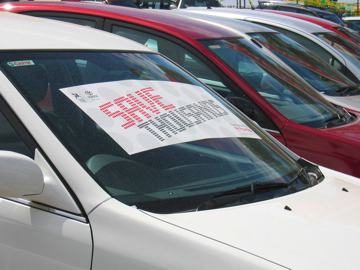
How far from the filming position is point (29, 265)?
7.85ft

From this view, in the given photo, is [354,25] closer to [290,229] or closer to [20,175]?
[290,229]

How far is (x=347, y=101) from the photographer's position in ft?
21.2

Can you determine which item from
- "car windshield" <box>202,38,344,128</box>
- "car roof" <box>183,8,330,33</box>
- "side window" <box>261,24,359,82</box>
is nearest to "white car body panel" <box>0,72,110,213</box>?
"car windshield" <box>202,38,344,128</box>

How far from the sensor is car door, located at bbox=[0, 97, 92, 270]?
2.32 metres

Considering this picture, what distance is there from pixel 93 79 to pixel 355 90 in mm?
4555

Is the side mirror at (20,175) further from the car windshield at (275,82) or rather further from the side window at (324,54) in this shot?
the side window at (324,54)

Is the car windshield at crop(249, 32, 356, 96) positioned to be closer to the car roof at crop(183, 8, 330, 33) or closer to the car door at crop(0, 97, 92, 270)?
the car roof at crop(183, 8, 330, 33)

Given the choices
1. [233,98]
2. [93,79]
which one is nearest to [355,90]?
[233,98]

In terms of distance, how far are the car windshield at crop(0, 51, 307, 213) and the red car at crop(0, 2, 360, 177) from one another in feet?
4.76

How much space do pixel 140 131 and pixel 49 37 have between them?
71 centimetres

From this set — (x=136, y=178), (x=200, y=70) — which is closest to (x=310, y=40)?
(x=200, y=70)

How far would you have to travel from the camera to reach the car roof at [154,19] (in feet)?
17.1

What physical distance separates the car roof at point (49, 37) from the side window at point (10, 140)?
356 millimetres

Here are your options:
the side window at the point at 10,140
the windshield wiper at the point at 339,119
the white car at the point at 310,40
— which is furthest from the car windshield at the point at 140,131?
the white car at the point at 310,40
